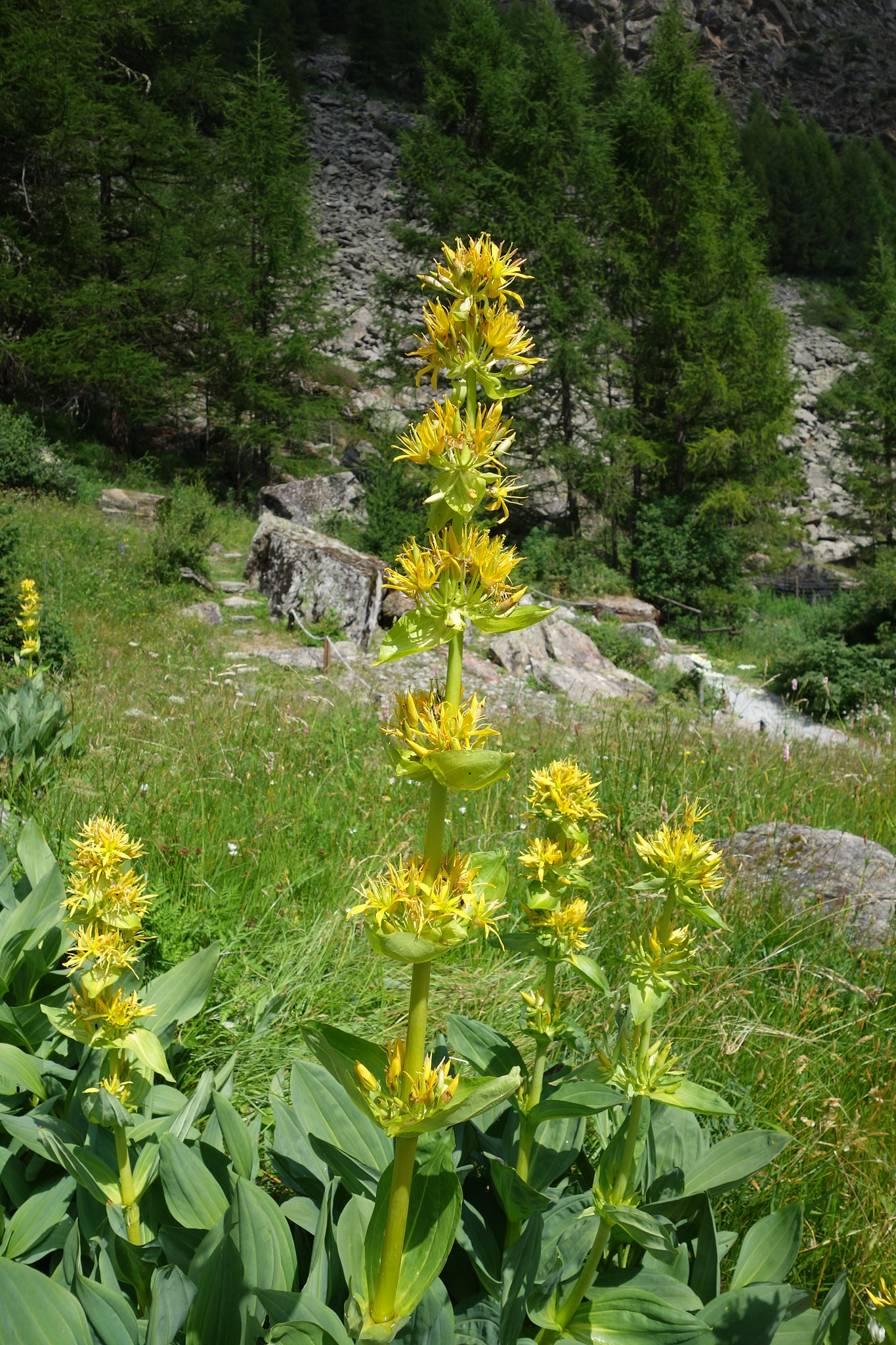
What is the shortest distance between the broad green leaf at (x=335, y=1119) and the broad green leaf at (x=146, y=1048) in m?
0.24

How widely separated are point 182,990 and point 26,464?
1453 centimetres

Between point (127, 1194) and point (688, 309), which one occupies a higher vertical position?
point (688, 309)

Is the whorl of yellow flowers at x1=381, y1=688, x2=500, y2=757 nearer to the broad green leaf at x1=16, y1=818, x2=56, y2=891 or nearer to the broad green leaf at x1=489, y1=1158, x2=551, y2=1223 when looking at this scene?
the broad green leaf at x1=489, y1=1158, x2=551, y2=1223

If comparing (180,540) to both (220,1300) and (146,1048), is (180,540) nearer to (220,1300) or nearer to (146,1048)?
(146,1048)

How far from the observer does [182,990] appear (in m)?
1.82

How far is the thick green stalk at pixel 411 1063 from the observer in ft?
3.16

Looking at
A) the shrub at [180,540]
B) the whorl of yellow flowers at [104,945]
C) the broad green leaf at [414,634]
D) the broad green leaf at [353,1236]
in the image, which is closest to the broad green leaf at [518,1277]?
the broad green leaf at [353,1236]

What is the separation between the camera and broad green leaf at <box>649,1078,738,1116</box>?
3.93ft

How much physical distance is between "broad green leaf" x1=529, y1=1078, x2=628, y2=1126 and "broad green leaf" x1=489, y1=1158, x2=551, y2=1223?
89 millimetres

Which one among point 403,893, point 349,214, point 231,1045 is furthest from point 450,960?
point 349,214

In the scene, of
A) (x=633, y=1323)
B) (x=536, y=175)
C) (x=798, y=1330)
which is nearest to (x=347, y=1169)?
(x=633, y=1323)

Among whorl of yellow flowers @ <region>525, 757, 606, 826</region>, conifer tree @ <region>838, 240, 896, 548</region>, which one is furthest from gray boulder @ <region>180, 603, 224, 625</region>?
conifer tree @ <region>838, 240, 896, 548</region>

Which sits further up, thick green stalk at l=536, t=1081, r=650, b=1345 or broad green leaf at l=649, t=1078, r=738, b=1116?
broad green leaf at l=649, t=1078, r=738, b=1116

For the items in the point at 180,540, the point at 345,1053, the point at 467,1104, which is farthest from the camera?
the point at 180,540
